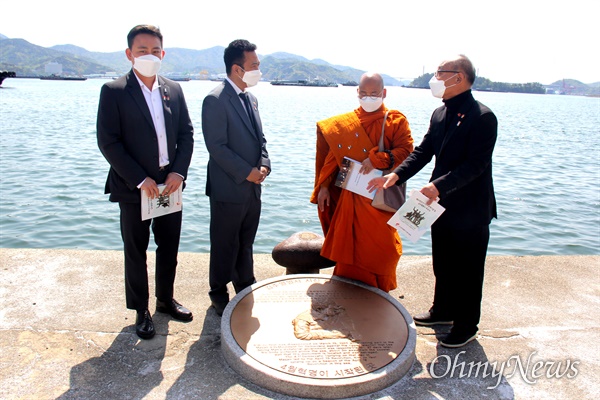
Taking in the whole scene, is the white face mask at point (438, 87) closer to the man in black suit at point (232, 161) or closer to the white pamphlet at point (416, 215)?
the white pamphlet at point (416, 215)

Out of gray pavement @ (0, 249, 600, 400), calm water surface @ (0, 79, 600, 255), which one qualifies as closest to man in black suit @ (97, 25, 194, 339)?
gray pavement @ (0, 249, 600, 400)

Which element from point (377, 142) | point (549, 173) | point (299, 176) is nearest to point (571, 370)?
point (377, 142)

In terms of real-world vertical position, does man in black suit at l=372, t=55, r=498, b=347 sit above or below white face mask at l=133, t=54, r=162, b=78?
below

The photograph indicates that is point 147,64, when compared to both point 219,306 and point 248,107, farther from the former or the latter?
point 219,306

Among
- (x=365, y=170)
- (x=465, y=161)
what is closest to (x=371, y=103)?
(x=365, y=170)

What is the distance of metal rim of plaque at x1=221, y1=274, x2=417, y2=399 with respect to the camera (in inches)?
109

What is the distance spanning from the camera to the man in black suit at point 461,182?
3127 mm

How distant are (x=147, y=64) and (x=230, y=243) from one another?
1426mm

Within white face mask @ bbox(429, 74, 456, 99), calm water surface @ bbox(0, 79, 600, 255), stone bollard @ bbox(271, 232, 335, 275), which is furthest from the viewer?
calm water surface @ bbox(0, 79, 600, 255)

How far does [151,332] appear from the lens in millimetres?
3346

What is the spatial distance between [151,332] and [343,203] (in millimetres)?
1709

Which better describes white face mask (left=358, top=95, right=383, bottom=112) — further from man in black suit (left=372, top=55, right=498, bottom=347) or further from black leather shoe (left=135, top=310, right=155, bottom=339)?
black leather shoe (left=135, top=310, right=155, bottom=339)

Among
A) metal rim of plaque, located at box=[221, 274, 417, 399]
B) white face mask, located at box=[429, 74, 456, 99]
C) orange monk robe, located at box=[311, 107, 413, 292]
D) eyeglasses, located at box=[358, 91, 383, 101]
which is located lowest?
metal rim of plaque, located at box=[221, 274, 417, 399]

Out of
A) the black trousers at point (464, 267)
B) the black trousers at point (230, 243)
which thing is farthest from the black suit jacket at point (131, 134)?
the black trousers at point (464, 267)
